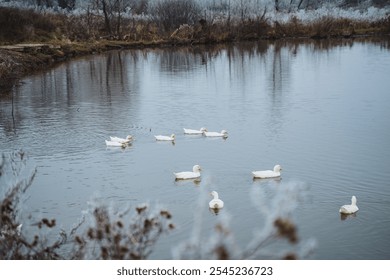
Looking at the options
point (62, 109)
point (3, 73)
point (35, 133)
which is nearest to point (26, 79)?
point (3, 73)

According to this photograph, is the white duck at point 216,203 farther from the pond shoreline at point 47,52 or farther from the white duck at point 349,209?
the pond shoreline at point 47,52

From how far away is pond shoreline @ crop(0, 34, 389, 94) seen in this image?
20.3m

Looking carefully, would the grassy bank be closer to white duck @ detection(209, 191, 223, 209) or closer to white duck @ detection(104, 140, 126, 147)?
white duck @ detection(104, 140, 126, 147)

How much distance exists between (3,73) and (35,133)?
7.33 m

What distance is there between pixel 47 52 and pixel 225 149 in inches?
689

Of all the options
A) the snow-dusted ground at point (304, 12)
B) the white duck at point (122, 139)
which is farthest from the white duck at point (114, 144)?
the snow-dusted ground at point (304, 12)

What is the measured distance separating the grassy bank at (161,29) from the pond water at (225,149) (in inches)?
356

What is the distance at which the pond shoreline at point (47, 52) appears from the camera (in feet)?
66.7

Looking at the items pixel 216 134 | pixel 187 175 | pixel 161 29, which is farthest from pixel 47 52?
pixel 187 175

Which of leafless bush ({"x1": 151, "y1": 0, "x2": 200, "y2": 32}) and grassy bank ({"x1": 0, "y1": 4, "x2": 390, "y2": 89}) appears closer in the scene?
grassy bank ({"x1": 0, "y1": 4, "x2": 390, "y2": 89})

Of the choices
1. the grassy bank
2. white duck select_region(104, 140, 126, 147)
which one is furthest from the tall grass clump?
white duck select_region(104, 140, 126, 147)

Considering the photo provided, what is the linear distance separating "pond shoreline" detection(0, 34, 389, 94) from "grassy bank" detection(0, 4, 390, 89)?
0.23 ft

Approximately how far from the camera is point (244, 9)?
4294 centimetres

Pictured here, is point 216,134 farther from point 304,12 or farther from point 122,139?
point 304,12
